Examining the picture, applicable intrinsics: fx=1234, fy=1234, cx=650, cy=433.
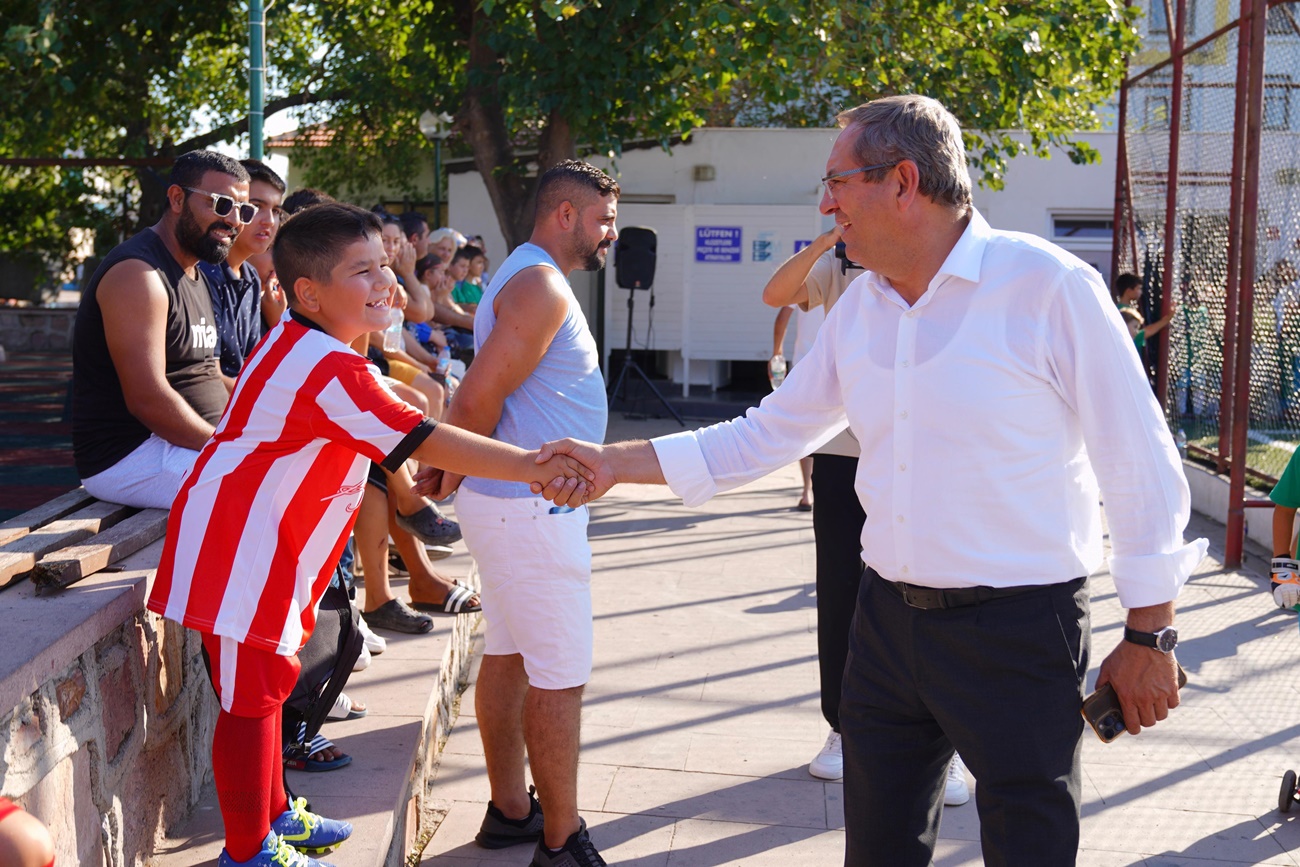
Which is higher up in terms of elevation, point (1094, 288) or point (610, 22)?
point (610, 22)

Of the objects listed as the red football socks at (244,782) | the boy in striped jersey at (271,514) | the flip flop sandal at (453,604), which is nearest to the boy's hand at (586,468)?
the boy in striped jersey at (271,514)

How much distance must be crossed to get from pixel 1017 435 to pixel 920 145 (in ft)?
2.05

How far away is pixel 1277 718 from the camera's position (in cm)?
512

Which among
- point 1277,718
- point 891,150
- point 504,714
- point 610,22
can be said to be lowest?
point 1277,718

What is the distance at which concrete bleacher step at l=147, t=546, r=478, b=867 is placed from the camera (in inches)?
128

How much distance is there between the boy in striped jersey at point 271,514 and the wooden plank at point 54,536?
45 cm

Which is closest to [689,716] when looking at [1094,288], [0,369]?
[1094,288]

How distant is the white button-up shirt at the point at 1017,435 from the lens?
2.38m

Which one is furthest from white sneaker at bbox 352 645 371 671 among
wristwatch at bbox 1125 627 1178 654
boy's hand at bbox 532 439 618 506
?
wristwatch at bbox 1125 627 1178 654

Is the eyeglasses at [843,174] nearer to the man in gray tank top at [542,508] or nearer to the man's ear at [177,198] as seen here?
the man in gray tank top at [542,508]

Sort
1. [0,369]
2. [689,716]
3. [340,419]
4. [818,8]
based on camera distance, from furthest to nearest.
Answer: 1. [0,369]
2. [818,8]
3. [689,716]
4. [340,419]

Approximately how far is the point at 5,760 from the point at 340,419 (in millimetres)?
958

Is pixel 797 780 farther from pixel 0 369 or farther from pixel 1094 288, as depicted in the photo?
pixel 0 369

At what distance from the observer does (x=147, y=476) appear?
3791 millimetres
